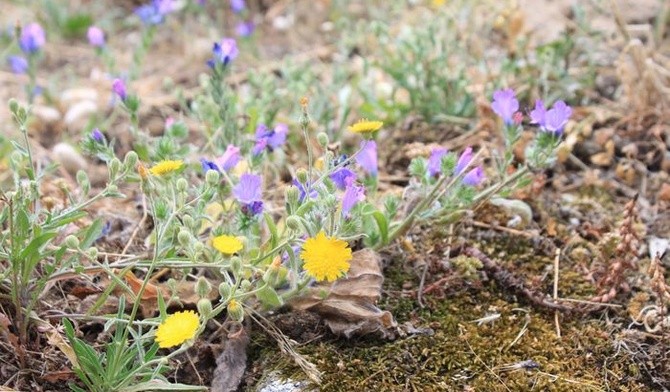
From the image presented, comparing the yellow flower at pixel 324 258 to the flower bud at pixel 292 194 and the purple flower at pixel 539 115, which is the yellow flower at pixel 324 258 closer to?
the flower bud at pixel 292 194


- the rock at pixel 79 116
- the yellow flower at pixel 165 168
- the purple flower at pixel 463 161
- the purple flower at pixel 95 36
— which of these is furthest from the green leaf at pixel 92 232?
the rock at pixel 79 116

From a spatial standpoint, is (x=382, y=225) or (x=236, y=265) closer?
(x=236, y=265)

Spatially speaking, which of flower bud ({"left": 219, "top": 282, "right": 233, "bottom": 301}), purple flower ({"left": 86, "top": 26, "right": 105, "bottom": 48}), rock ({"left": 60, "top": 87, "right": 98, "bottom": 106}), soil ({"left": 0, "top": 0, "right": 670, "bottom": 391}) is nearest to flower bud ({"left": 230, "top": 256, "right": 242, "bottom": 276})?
flower bud ({"left": 219, "top": 282, "right": 233, "bottom": 301})

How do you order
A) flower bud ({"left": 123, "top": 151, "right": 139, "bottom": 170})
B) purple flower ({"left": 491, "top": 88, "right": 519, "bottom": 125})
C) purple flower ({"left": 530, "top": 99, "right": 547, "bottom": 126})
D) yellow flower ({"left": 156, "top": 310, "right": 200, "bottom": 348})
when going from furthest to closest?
purple flower ({"left": 491, "top": 88, "right": 519, "bottom": 125})
purple flower ({"left": 530, "top": 99, "right": 547, "bottom": 126})
flower bud ({"left": 123, "top": 151, "right": 139, "bottom": 170})
yellow flower ({"left": 156, "top": 310, "right": 200, "bottom": 348})

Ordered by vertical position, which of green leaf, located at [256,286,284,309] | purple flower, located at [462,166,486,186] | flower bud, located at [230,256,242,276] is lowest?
green leaf, located at [256,286,284,309]

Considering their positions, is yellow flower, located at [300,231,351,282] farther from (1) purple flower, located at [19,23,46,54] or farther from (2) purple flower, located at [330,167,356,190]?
(1) purple flower, located at [19,23,46,54]

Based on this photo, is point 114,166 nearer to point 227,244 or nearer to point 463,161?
point 227,244

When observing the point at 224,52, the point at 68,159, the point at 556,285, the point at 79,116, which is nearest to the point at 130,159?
the point at 224,52
